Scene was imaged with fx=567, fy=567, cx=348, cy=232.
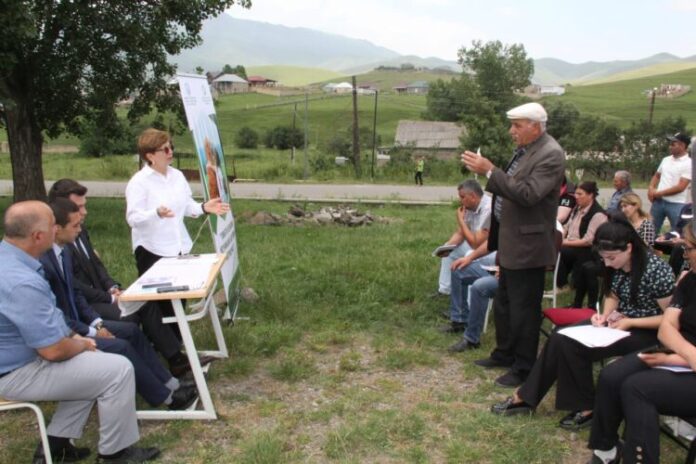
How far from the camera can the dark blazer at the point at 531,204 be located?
3814 millimetres

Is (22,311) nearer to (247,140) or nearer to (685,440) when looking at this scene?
(685,440)

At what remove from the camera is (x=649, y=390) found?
2844 mm

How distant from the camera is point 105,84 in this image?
11906mm

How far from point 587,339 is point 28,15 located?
9.22m

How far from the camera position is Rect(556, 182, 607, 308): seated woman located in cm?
568

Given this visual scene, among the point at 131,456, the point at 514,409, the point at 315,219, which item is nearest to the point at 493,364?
the point at 514,409

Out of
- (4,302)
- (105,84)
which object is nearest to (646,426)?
(4,302)

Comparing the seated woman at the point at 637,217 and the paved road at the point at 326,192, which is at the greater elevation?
the seated woman at the point at 637,217

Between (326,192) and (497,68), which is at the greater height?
(497,68)

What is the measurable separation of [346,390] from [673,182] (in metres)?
5.19

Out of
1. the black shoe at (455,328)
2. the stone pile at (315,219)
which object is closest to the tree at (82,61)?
the stone pile at (315,219)

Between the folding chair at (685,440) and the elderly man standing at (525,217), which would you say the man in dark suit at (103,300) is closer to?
the elderly man standing at (525,217)

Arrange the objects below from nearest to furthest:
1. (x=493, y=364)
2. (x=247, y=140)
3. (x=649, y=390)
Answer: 1. (x=649, y=390)
2. (x=493, y=364)
3. (x=247, y=140)

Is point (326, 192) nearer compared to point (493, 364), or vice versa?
point (493, 364)
